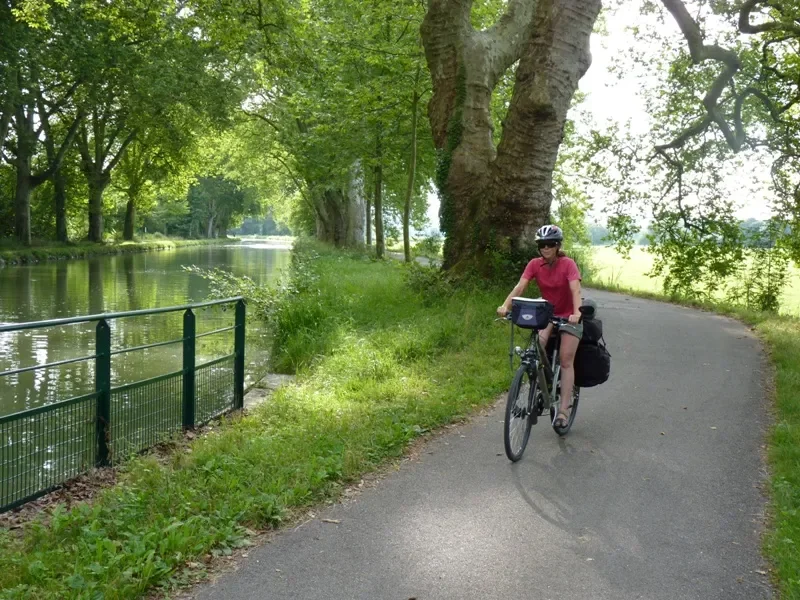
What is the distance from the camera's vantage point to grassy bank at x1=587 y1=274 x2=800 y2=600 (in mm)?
4344

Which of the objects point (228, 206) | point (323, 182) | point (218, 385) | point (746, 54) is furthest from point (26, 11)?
point (228, 206)

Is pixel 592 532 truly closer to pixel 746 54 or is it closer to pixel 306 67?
pixel 306 67

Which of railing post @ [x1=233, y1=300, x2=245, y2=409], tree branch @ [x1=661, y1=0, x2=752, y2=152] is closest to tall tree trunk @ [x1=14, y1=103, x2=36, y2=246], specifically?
tree branch @ [x1=661, y1=0, x2=752, y2=152]

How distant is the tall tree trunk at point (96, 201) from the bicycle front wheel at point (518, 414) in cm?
4820

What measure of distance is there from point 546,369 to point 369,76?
2013 cm

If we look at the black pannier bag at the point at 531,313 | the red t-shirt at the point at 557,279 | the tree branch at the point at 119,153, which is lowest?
the black pannier bag at the point at 531,313

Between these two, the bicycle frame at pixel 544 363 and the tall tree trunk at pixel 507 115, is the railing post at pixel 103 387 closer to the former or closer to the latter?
the bicycle frame at pixel 544 363

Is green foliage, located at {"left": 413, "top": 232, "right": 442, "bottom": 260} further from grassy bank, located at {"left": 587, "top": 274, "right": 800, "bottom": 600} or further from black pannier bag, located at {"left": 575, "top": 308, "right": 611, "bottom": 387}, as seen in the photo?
black pannier bag, located at {"left": 575, "top": 308, "right": 611, "bottom": 387}

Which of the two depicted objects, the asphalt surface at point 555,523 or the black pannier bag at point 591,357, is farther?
the black pannier bag at point 591,357

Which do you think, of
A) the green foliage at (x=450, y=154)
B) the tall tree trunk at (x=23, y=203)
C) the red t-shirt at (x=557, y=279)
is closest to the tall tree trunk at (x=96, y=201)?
the tall tree trunk at (x=23, y=203)

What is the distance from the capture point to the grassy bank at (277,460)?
13.5ft

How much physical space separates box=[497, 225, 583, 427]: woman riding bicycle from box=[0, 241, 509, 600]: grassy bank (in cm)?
133

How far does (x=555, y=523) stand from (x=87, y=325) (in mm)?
6856

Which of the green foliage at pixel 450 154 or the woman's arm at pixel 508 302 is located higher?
the green foliage at pixel 450 154
